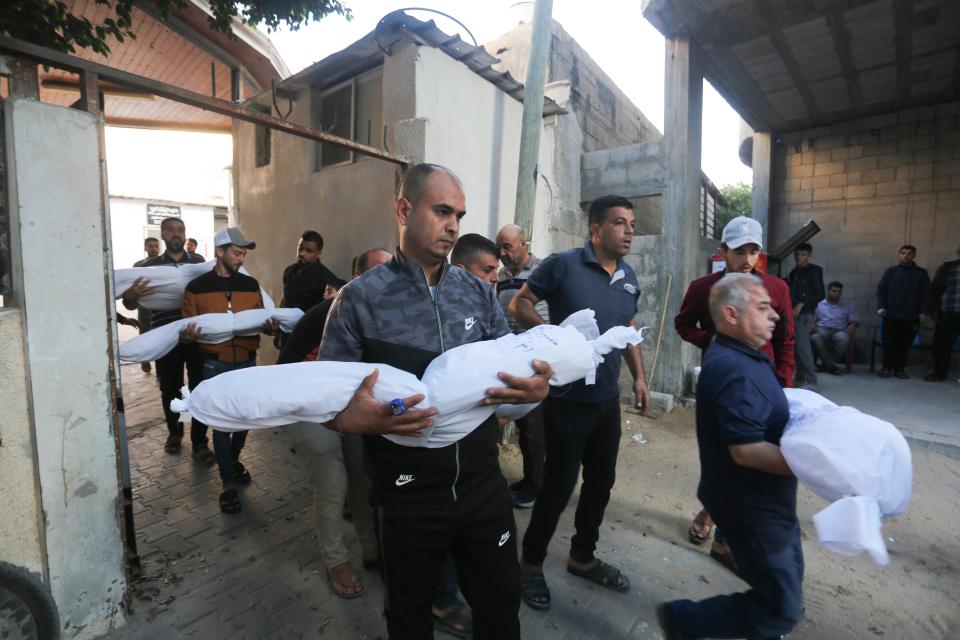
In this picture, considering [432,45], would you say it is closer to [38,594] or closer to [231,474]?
[231,474]

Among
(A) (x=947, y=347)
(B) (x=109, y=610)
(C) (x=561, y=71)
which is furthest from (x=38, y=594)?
(A) (x=947, y=347)

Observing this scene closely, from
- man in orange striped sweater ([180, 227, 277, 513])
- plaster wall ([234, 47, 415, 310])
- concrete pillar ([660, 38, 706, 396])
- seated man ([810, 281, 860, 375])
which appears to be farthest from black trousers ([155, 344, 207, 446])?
seated man ([810, 281, 860, 375])

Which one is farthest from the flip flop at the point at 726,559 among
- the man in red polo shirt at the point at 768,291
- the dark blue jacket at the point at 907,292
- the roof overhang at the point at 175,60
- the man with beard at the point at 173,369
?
the roof overhang at the point at 175,60

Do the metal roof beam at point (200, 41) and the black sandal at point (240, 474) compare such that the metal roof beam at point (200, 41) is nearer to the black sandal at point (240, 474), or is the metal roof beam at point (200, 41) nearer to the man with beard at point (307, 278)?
the man with beard at point (307, 278)

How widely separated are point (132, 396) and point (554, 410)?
21.4ft

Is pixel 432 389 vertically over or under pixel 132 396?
over

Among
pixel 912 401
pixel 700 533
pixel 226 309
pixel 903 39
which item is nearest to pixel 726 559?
pixel 700 533

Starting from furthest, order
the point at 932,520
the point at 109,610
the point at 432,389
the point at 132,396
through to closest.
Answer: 1. the point at 132,396
2. the point at 932,520
3. the point at 109,610
4. the point at 432,389

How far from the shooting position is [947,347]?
6617mm

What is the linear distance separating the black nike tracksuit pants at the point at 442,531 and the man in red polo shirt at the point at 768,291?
1558mm

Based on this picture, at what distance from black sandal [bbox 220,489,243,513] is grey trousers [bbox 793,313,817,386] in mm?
6199

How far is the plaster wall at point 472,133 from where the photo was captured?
482 cm

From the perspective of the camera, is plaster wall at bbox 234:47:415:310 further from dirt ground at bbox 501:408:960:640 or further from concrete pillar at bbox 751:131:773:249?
concrete pillar at bbox 751:131:773:249

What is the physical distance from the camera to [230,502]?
137 inches
